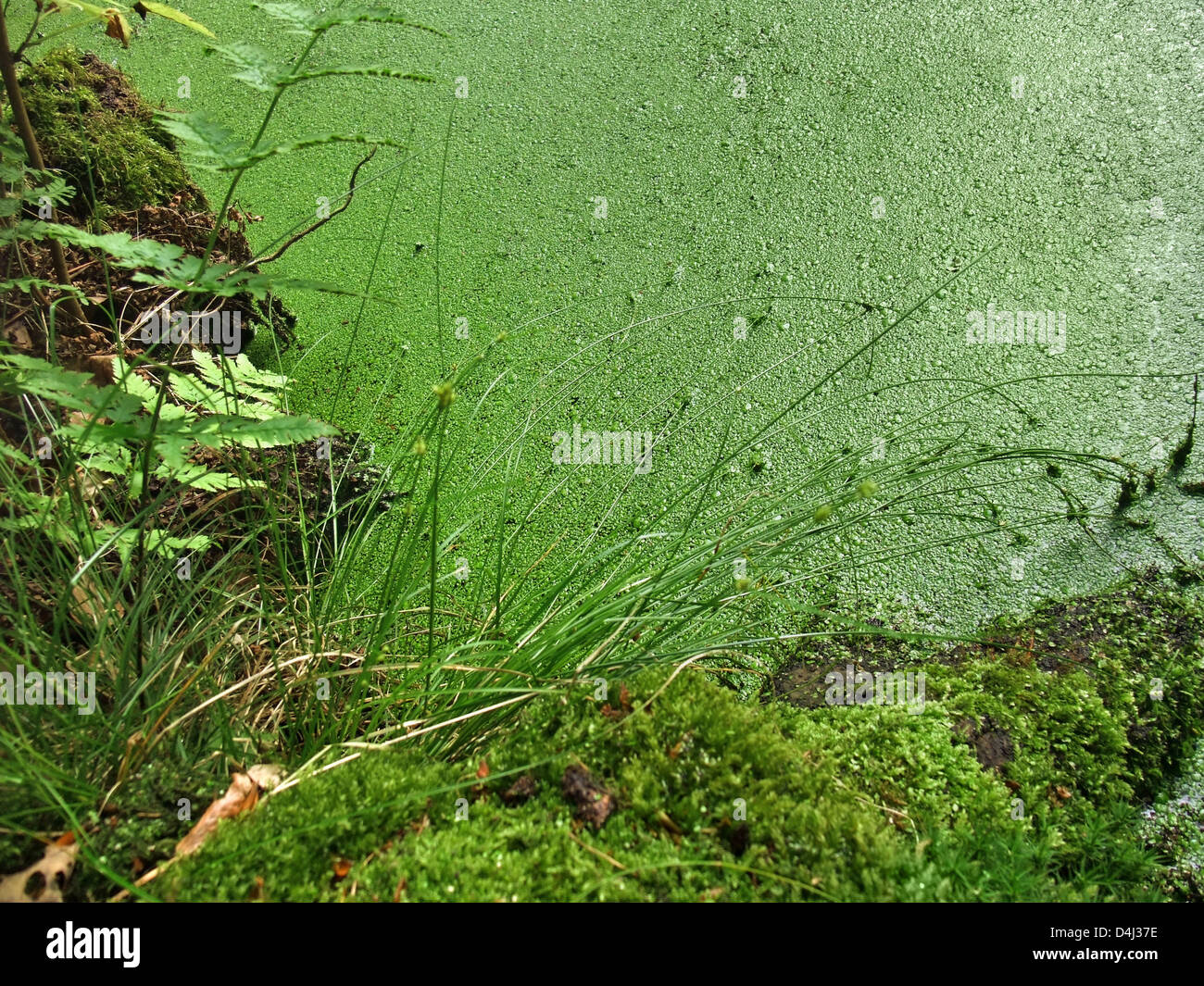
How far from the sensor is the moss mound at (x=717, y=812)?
0.82 m

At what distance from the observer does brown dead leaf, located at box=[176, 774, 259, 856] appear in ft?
2.94

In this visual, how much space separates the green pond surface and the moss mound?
36cm

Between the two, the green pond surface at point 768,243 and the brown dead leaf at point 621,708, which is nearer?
the brown dead leaf at point 621,708

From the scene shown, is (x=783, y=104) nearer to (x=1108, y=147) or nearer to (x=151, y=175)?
(x=1108, y=147)

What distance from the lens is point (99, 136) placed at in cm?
211

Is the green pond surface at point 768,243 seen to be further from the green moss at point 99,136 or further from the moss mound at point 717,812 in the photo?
the moss mound at point 717,812

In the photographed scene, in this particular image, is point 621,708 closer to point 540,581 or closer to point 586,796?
point 586,796

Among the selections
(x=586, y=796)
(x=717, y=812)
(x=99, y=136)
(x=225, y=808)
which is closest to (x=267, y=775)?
(x=225, y=808)

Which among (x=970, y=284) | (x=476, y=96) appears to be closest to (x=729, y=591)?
(x=970, y=284)

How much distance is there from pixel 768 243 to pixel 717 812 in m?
1.50

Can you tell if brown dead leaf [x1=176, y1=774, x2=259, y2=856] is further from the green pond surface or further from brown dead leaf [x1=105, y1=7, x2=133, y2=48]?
brown dead leaf [x1=105, y1=7, x2=133, y2=48]

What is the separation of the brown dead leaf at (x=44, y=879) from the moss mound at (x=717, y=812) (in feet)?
0.41

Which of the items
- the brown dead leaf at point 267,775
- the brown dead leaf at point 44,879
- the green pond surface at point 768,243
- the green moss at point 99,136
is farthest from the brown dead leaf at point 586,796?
the green moss at point 99,136

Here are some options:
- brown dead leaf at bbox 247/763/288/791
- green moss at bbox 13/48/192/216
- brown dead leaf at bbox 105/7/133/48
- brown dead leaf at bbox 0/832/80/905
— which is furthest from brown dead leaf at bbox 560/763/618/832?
green moss at bbox 13/48/192/216
